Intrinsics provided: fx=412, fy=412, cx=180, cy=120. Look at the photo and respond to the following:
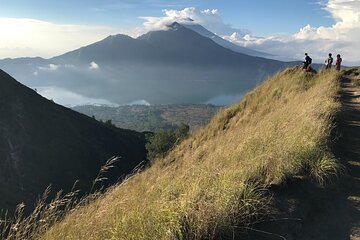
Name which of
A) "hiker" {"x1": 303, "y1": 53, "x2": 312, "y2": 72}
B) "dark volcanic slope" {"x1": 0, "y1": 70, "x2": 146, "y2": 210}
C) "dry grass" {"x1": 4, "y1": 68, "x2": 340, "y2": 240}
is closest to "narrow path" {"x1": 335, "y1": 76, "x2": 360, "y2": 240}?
"dry grass" {"x1": 4, "y1": 68, "x2": 340, "y2": 240}

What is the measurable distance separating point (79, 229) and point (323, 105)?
31.3 feet

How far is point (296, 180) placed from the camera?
7.34 metres

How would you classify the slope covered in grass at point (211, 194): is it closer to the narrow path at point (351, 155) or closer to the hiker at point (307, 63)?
the narrow path at point (351, 155)

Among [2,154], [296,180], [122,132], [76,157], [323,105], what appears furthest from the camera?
[122,132]

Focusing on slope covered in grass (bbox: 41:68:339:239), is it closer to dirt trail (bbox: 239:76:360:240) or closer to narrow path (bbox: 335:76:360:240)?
dirt trail (bbox: 239:76:360:240)

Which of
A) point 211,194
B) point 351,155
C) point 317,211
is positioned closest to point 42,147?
point 351,155

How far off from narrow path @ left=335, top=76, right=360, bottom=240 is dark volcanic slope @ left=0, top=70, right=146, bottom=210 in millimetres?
71171

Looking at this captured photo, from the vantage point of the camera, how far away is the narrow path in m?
6.31

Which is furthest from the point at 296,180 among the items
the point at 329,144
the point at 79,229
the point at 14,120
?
the point at 14,120

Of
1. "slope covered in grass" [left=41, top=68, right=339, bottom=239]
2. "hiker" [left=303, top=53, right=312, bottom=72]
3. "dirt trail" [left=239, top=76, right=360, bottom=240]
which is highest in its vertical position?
"hiker" [left=303, top=53, right=312, bottom=72]

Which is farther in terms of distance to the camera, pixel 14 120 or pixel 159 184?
pixel 14 120

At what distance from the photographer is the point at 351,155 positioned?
9.44 meters

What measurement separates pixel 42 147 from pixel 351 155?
9998 cm

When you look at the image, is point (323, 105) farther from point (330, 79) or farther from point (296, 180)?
point (330, 79)
